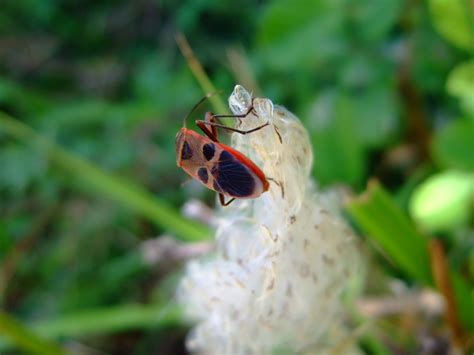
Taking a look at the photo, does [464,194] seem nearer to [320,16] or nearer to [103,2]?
[320,16]

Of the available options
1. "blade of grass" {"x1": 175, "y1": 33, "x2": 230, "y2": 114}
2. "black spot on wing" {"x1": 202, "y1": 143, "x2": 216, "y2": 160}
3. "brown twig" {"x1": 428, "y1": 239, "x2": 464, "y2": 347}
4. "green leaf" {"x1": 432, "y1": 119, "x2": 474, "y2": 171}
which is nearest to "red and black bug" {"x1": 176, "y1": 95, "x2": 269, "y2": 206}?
"black spot on wing" {"x1": 202, "y1": 143, "x2": 216, "y2": 160}

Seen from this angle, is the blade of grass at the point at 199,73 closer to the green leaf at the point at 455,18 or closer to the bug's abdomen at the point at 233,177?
the bug's abdomen at the point at 233,177

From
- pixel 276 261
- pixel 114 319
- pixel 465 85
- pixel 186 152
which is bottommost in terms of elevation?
pixel 114 319

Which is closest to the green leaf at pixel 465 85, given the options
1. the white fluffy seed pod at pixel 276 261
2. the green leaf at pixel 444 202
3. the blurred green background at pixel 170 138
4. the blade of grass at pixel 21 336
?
the blurred green background at pixel 170 138

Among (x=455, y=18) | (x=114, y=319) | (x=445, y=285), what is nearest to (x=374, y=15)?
(x=455, y=18)

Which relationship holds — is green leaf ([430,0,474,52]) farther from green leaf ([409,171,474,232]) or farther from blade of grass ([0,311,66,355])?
blade of grass ([0,311,66,355])

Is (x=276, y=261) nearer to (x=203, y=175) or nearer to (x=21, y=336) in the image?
(x=203, y=175)

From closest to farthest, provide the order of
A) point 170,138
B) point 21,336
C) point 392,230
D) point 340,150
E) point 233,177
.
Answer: point 233,177, point 392,230, point 21,336, point 340,150, point 170,138
